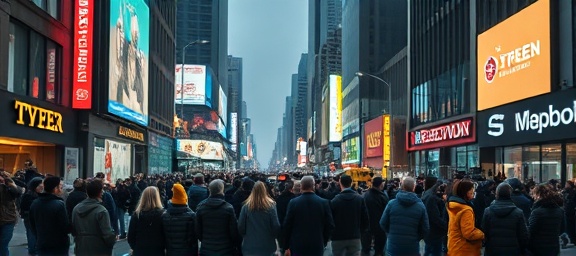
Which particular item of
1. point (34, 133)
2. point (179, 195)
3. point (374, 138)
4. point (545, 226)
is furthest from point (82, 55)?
point (374, 138)

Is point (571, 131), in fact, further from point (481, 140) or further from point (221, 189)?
point (221, 189)

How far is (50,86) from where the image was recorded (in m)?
27.4

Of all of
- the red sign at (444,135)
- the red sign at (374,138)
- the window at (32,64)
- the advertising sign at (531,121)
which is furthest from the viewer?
the red sign at (374,138)

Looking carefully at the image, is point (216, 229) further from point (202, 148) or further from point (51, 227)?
point (202, 148)

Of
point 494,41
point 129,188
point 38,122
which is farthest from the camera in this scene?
point 494,41

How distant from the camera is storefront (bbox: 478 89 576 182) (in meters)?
26.2

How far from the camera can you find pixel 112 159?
1483 inches

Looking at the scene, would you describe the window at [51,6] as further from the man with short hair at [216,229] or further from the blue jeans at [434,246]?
the blue jeans at [434,246]

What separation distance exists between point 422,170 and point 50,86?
31.2m

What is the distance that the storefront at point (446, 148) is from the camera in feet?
124

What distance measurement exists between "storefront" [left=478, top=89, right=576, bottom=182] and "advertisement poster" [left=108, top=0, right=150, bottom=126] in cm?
1972

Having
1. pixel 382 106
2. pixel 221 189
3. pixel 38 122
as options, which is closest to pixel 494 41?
pixel 38 122

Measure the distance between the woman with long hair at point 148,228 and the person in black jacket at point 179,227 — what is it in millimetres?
82

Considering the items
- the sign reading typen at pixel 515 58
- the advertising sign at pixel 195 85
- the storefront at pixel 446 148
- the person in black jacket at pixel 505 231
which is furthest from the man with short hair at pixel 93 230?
the advertising sign at pixel 195 85
